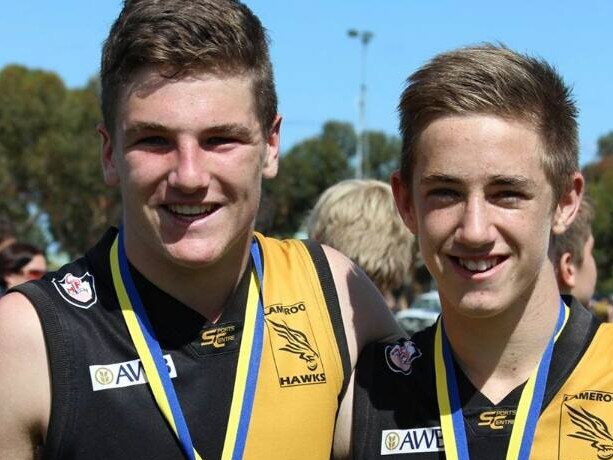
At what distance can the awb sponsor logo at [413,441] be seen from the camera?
2832 millimetres

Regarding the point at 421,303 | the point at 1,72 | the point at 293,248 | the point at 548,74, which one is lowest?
the point at 421,303

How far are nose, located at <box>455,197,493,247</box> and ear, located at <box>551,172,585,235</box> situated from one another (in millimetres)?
285

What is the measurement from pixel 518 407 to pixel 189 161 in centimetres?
125

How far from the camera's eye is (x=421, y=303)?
2873 cm

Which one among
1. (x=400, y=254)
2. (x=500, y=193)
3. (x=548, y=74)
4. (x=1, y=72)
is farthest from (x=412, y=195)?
(x=1, y=72)

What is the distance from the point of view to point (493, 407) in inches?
111

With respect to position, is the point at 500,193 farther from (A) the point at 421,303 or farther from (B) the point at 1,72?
(B) the point at 1,72

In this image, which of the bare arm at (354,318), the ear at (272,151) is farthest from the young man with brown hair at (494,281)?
the ear at (272,151)

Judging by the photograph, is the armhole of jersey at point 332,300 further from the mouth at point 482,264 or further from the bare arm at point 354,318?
the mouth at point 482,264

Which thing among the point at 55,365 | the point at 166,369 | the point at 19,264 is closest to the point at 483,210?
the point at 166,369

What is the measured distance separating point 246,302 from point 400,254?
1631 millimetres

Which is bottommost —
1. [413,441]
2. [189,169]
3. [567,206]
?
[413,441]

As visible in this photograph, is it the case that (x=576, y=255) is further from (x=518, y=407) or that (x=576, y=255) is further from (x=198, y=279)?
(x=198, y=279)

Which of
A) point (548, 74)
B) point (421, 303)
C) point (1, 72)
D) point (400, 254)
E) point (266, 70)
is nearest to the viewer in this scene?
point (548, 74)
